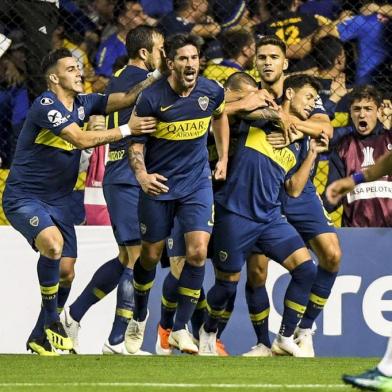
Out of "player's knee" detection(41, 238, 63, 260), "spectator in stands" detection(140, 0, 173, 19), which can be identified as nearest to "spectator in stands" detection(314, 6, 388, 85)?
"spectator in stands" detection(140, 0, 173, 19)

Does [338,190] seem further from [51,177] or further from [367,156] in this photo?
[367,156]

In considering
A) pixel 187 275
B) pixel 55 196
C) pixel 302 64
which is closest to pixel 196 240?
pixel 187 275

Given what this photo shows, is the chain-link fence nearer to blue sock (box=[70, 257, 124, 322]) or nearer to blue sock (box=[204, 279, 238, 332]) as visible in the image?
blue sock (box=[70, 257, 124, 322])

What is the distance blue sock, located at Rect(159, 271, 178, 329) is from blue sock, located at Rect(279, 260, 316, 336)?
79 cm

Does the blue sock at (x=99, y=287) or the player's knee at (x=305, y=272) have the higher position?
the player's knee at (x=305, y=272)

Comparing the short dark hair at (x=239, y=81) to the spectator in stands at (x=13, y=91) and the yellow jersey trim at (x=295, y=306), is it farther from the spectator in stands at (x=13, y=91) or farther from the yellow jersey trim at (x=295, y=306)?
the spectator in stands at (x=13, y=91)

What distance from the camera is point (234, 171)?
8836mm

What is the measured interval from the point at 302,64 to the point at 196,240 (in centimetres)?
341

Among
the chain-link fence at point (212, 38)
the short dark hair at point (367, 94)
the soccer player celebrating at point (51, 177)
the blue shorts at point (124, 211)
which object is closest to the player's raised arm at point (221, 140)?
the soccer player celebrating at point (51, 177)

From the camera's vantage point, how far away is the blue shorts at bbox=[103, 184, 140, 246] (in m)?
8.94

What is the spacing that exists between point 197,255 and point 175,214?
0.36m

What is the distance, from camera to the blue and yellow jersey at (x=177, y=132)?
27.4 feet

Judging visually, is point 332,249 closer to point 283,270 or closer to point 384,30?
point 283,270

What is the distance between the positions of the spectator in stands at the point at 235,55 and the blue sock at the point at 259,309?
2.54m
